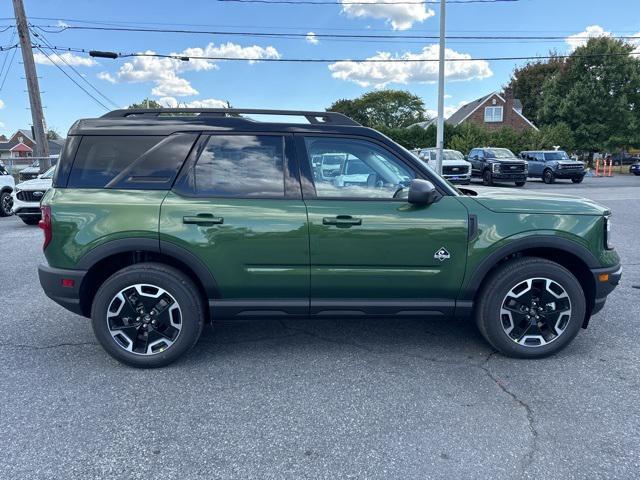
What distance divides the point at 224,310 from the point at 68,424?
3.94 ft

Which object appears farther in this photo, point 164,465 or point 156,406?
point 156,406

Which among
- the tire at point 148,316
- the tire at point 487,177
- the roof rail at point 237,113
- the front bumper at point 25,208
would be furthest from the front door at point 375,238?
the tire at point 487,177

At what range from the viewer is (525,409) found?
2.91 metres

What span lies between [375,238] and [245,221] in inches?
37.4

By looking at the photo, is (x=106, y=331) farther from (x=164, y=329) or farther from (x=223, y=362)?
(x=223, y=362)

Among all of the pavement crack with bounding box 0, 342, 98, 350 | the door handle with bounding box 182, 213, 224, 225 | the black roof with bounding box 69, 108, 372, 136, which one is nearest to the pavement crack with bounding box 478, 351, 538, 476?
the black roof with bounding box 69, 108, 372, 136

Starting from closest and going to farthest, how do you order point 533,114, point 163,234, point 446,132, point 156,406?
1. point 156,406
2. point 163,234
3. point 446,132
4. point 533,114

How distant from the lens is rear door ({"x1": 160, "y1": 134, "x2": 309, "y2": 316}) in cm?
332

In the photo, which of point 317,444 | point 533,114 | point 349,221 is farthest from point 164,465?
point 533,114

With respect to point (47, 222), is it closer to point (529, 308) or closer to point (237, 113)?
point (237, 113)

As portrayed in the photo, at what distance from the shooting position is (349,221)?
333 cm

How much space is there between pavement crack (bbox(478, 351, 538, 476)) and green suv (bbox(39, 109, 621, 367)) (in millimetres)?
235

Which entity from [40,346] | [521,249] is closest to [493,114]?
[521,249]

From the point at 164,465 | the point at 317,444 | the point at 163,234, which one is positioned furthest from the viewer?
the point at 163,234
